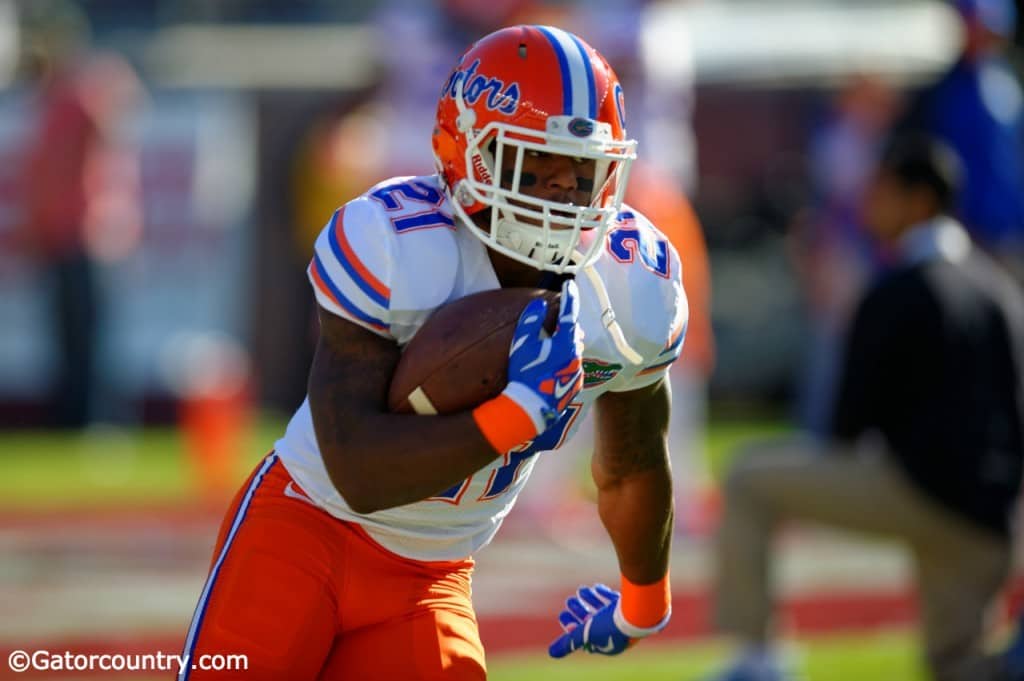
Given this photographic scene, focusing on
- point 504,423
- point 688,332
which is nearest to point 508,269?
point 504,423

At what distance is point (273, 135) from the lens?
11617 mm

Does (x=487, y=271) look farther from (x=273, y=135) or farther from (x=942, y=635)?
(x=273, y=135)

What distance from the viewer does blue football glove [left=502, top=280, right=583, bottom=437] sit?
113 inches

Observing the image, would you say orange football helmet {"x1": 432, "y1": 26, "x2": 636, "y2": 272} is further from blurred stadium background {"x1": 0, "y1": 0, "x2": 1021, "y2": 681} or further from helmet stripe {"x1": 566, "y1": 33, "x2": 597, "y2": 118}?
blurred stadium background {"x1": 0, "y1": 0, "x2": 1021, "y2": 681}

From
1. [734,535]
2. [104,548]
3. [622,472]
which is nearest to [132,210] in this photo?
[104,548]

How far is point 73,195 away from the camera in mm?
10266

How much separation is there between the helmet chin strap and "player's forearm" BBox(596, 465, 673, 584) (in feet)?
1.11

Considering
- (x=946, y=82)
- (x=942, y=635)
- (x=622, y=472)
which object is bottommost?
(x=942, y=635)

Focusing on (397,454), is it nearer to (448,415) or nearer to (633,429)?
(448,415)

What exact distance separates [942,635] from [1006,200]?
337 centimetres

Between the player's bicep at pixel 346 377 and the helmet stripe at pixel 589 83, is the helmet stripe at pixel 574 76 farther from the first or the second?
the player's bicep at pixel 346 377

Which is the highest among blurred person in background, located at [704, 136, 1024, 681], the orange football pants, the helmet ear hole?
the helmet ear hole

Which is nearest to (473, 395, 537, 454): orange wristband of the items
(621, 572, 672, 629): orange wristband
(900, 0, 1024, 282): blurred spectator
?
(621, 572, 672, 629): orange wristband

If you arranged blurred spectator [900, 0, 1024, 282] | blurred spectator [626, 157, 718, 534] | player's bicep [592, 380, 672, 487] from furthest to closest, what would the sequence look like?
blurred spectator [900, 0, 1024, 282] → blurred spectator [626, 157, 718, 534] → player's bicep [592, 380, 672, 487]
